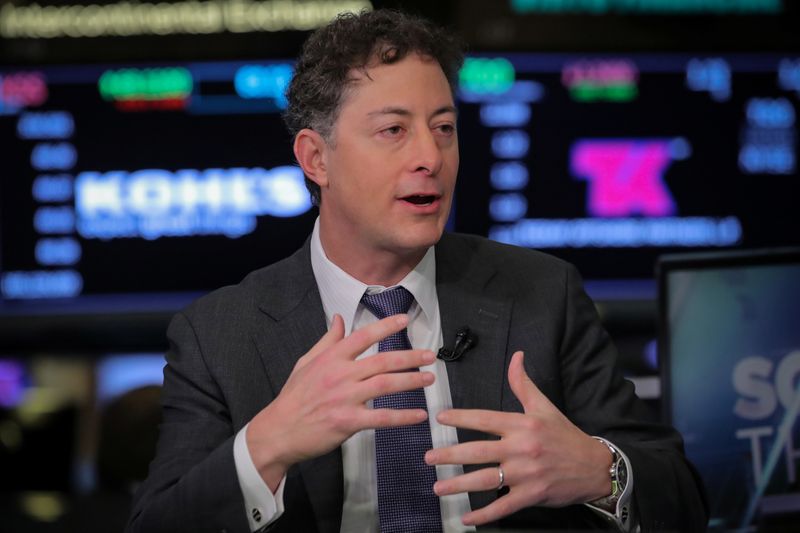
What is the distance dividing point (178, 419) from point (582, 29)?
2487 mm

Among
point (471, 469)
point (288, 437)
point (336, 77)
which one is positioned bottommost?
point (471, 469)

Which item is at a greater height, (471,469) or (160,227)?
(160,227)

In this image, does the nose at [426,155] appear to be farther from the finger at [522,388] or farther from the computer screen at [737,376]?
Result: the computer screen at [737,376]

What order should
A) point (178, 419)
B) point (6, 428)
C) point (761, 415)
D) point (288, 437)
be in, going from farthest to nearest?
1. point (6, 428)
2. point (761, 415)
3. point (178, 419)
4. point (288, 437)

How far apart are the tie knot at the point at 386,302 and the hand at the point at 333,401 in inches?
12.8

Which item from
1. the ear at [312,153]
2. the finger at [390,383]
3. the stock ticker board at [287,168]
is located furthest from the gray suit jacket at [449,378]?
the stock ticker board at [287,168]

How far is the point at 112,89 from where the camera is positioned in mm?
4008

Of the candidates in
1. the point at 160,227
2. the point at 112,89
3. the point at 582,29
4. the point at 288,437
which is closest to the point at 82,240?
the point at 160,227

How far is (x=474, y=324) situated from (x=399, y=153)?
34 centimetres

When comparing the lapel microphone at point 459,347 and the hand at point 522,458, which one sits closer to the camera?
the hand at point 522,458

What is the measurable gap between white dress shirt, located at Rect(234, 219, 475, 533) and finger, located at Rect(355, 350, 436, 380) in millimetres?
233

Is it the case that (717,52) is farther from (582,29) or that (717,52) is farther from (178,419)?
(178,419)

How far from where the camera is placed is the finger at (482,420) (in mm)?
1725

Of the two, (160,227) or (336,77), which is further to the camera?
(160,227)
